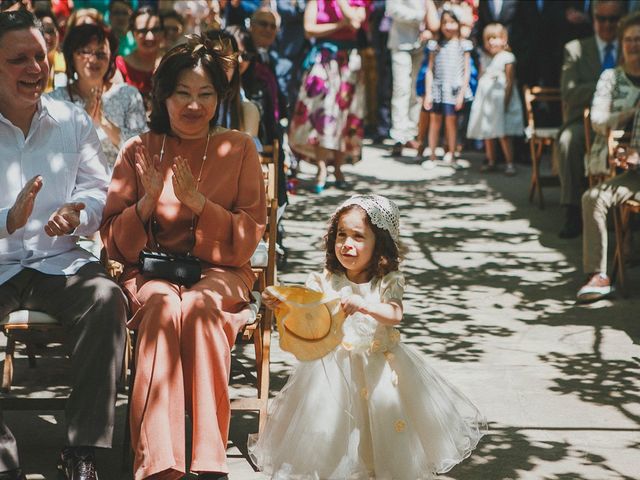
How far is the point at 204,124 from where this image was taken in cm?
542

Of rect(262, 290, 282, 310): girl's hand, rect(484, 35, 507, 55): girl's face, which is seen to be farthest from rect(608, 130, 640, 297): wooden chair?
rect(484, 35, 507, 55): girl's face

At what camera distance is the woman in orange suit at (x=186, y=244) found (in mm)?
4789

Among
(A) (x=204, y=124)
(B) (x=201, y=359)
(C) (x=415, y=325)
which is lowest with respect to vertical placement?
(C) (x=415, y=325)

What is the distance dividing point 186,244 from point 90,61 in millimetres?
2090

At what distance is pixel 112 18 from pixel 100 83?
5.27m

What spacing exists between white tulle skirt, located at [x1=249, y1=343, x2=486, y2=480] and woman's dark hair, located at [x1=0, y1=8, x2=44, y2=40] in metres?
1.96

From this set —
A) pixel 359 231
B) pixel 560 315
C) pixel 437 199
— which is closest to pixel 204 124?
pixel 359 231

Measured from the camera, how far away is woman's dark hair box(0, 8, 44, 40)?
17.6ft

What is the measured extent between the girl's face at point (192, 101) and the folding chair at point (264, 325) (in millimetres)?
765

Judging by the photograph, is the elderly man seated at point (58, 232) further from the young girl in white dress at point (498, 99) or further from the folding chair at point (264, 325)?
the young girl in white dress at point (498, 99)

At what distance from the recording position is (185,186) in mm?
5020

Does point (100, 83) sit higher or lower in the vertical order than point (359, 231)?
higher

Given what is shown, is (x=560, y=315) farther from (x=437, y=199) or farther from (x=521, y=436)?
(x=437, y=199)

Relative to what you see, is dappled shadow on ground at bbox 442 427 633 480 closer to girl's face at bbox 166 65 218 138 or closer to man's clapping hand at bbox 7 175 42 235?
girl's face at bbox 166 65 218 138
